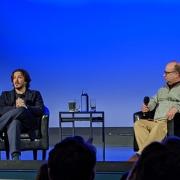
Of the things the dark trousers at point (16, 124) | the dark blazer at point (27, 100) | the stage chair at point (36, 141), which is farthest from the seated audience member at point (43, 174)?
the dark blazer at point (27, 100)

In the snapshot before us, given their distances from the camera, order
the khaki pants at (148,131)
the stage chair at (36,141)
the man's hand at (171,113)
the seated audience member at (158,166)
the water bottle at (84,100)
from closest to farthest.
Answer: the seated audience member at (158,166)
the man's hand at (171,113)
the khaki pants at (148,131)
the stage chair at (36,141)
the water bottle at (84,100)

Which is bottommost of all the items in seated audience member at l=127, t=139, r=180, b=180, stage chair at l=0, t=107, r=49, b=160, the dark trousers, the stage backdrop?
stage chair at l=0, t=107, r=49, b=160

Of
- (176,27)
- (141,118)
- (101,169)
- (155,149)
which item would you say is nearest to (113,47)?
(176,27)

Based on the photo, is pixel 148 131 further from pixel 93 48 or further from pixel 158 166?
pixel 158 166

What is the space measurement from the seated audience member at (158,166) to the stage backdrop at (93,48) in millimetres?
5232

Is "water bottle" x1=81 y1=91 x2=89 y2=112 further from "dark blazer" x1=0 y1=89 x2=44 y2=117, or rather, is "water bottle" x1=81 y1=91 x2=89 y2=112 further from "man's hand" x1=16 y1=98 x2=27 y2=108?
"man's hand" x1=16 y1=98 x2=27 y2=108

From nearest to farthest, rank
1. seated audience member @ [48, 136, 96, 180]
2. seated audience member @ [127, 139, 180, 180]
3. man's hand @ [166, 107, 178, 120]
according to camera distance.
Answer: seated audience member @ [127, 139, 180, 180] → seated audience member @ [48, 136, 96, 180] → man's hand @ [166, 107, 178, 120]

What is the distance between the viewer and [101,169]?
8.70 feet

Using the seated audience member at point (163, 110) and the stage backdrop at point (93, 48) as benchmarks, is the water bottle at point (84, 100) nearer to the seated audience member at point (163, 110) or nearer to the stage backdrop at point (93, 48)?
the stage backdrop at point (93, 48)

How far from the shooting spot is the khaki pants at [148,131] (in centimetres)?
385

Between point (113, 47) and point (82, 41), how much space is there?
16.9 inches

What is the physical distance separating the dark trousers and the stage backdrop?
8.43ft

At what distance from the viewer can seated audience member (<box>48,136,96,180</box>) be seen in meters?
1.13

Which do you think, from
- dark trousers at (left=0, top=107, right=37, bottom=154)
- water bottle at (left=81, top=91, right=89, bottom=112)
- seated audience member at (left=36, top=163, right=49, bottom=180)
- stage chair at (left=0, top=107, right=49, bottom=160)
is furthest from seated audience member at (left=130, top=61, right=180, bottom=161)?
seated audience member at (left=36, top=163, right=49, bottom=180)
